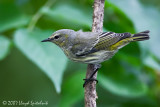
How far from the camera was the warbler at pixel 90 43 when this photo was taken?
318 centimetres

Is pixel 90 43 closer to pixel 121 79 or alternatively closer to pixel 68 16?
pixel 68 16

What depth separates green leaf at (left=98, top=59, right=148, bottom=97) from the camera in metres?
3.23

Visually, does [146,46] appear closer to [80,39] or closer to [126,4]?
[126,4]

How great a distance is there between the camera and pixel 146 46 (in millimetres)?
3023

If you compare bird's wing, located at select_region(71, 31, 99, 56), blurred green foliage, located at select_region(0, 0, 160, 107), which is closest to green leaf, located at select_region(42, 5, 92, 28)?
blurred green foliage, located at select_region(0, 0, 160, 107)

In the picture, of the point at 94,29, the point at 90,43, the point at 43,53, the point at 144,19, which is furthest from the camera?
the point at 90,43

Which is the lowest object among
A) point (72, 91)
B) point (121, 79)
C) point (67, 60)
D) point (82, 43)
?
point (72, 91)

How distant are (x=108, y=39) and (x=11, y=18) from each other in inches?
41.8

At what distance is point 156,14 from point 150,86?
96 centimetres

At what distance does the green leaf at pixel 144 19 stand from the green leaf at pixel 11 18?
0.95 meters

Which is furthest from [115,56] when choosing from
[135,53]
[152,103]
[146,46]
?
[152,103]

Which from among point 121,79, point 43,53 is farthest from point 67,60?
point 121,79

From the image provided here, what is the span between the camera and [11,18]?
11.0 feet

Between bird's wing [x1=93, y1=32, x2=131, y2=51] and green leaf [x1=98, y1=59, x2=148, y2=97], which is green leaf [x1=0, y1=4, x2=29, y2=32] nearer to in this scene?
bird's wing [x1=93, y1=32, x2=131, y2=51]
